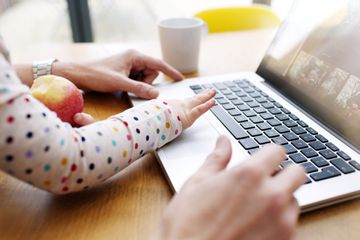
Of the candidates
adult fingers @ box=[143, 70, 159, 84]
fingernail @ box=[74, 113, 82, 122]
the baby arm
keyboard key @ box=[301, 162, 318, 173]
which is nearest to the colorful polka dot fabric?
the baby arm

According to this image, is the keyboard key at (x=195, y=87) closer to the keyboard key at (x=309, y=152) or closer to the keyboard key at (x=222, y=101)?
the keyboard key at (x=222, y=101)

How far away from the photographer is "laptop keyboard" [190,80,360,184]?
0.45m

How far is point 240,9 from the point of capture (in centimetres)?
135

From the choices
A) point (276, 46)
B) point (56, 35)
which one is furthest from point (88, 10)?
point (276, 46)

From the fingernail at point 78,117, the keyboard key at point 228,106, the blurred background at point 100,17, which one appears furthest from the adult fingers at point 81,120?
the blurred background at point 100,17

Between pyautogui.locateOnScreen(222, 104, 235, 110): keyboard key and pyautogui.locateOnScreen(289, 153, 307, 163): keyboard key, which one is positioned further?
pyautogui.locateOnScreen(222, 104, 235, 110): keyboard key

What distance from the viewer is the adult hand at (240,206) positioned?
0.30m

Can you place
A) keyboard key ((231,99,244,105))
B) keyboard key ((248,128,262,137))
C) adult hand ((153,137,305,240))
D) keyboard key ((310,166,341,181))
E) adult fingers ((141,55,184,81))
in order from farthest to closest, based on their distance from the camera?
adult fingers ((141,55,184,81)) → keyboard key ((231,99,244,105)) → keyboard key ((248,128,262,137)) → keyboard key ((310,166,341,181)) → adult hand ((153,137,305,240))

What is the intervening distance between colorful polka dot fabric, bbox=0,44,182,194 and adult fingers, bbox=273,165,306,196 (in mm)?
208

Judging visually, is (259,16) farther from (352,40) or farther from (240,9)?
(352,40)

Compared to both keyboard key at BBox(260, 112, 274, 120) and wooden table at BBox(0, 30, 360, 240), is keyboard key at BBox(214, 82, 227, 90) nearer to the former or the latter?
keyboard key at BBox(260, 112, 274, 120)

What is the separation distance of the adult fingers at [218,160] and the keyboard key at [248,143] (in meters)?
0.13

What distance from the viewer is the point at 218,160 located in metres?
0.36

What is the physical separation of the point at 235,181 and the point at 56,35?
253cm
